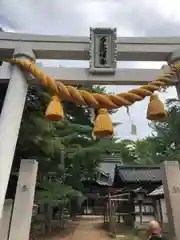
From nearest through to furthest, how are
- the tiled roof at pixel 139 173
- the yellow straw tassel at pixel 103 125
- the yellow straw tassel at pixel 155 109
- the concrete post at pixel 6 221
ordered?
1. the yellow straw tassel at pixel 103 125
2. the yellow straw tassel at pixel 155 109
3. the concrete post at pixel 6 221
4. the tiled roof at pixel 139 173

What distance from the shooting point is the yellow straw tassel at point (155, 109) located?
11.0 ft

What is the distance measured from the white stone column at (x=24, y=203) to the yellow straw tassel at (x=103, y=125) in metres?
1.79

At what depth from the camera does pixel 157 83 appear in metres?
3.45

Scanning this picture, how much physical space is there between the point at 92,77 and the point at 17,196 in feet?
7.46

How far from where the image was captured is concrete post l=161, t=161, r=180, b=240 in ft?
15.3

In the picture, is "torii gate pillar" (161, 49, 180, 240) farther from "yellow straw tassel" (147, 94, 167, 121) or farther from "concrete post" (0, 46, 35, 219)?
"concrete post" (0, 46, 35, 219)

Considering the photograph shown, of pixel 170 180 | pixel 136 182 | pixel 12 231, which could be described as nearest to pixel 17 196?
pixel 12 231

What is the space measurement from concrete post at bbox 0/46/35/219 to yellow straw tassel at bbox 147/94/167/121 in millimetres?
1604

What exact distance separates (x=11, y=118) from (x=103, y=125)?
1.10 metres

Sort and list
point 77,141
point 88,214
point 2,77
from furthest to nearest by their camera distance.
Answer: point 88,214 → point 77,141 → point 2,77

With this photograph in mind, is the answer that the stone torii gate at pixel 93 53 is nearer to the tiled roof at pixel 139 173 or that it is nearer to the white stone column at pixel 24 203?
the white stone column at pixel 24 203

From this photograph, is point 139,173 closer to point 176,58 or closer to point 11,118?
point 176,58

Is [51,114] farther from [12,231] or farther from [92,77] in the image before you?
[12,231]

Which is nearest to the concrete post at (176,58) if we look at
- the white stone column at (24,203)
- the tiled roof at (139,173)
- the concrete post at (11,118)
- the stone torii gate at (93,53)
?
the stone torii gate at (93,53)
